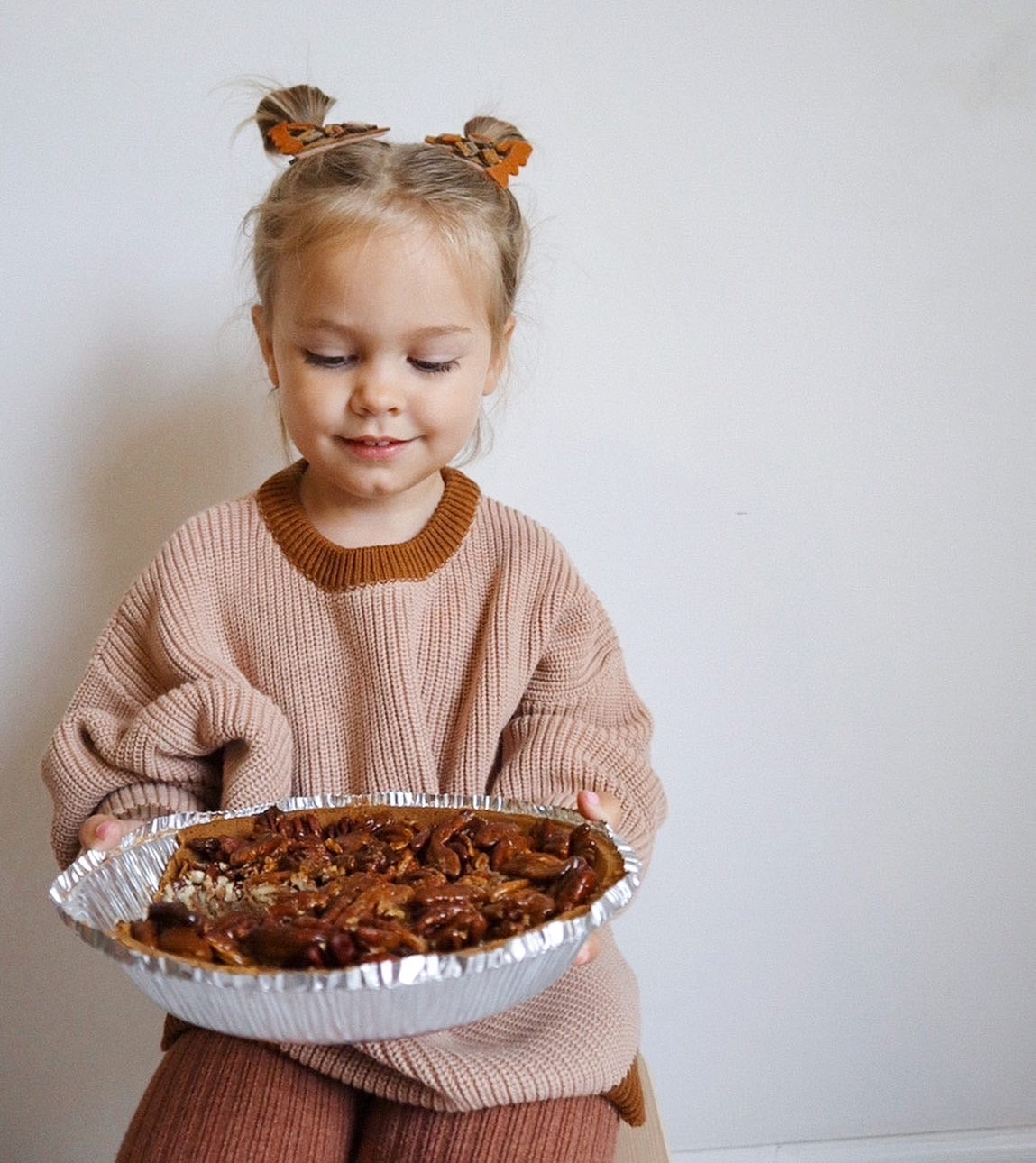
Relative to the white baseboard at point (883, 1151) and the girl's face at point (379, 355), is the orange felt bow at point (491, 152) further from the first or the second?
the white baseboard at point (883, 1151)

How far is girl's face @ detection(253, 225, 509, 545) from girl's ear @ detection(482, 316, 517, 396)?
22 mm

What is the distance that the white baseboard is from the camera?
1588 millimetres

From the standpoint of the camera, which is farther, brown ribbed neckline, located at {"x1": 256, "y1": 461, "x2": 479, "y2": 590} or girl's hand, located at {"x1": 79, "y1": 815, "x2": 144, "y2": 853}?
brown ribbed neckline, located at {"x1": 256, "y1": 461, "x2": 479, "y2": 590}

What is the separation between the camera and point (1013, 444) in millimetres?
1450

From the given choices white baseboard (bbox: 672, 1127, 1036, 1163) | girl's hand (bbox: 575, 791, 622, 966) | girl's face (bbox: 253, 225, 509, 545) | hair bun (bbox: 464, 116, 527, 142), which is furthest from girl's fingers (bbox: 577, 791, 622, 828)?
white baseboard (bbox: 672, 1127, 1036, 1163)

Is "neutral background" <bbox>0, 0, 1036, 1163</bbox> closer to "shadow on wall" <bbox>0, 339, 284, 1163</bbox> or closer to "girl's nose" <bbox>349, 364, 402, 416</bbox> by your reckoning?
"shadow on wall" <bbox>0, 339, 284, 1163</bbox>

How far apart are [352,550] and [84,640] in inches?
15.8

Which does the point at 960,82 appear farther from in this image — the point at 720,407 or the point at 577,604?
the point at 577,604

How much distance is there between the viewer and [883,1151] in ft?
5.22

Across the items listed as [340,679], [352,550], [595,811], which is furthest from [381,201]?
[595,811]

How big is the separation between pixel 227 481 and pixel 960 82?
2.81 ft

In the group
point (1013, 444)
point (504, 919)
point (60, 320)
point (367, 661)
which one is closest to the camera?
point (504, 919)

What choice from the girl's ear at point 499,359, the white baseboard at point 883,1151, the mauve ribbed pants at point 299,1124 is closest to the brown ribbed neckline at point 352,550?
the girl's ear at point 499,359

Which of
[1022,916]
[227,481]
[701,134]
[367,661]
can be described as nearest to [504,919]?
[367,661]
